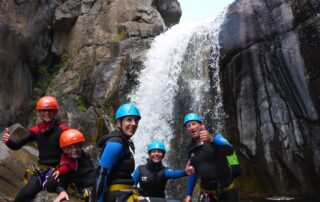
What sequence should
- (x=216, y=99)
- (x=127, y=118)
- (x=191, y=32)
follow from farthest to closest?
(x=191, y=32) → (x=216, y=99) → (x=127, y=118)

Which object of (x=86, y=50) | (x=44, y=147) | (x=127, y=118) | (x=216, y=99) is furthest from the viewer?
(x=86, y=50)

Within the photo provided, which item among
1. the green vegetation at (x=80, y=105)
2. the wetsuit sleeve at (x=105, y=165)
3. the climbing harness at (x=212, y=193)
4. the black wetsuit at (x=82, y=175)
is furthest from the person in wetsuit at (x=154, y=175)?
the green vegetation at (x=80, y=105)

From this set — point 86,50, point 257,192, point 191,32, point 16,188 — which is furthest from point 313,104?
point 86,50

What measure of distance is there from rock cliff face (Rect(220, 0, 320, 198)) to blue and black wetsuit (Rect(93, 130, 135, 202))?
8.05m

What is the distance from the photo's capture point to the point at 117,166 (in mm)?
4074

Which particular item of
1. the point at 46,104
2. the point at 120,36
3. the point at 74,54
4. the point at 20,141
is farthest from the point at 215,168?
the point at 74,54

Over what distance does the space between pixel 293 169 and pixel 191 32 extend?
7.98 m

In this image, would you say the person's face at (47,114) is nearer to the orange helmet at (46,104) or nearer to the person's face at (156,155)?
the orange helmet at (46,104)

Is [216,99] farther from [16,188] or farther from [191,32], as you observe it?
[16,188]

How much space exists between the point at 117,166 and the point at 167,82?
1143 cm

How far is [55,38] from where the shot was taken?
22359mm

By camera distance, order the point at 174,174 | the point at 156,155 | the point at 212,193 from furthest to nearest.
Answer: the point at 156,155
the point at 174,174
the point at 212,193

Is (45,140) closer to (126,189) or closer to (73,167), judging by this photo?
(73,167)

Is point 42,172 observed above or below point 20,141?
below
